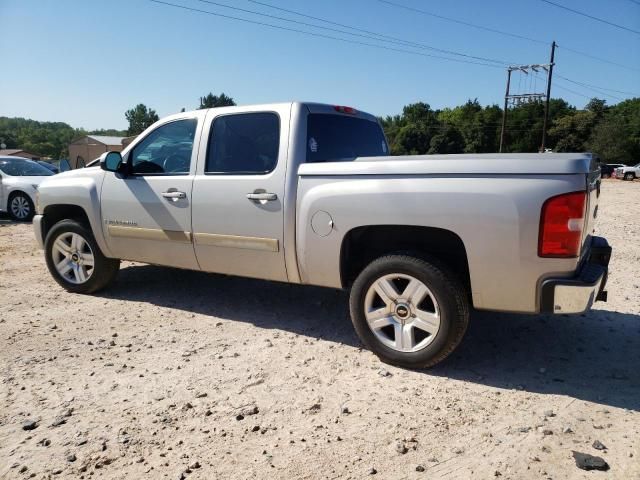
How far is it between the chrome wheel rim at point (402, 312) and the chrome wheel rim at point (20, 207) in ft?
35.6

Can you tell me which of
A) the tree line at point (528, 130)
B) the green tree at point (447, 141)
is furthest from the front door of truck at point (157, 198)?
the green tree at point (447, 141)

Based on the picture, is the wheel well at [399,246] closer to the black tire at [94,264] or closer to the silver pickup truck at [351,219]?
the silver pickup truck at [351,219]

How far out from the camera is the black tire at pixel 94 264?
4.93m

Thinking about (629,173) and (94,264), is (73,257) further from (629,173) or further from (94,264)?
(629,173)

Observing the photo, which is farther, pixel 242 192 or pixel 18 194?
pixel 18 194

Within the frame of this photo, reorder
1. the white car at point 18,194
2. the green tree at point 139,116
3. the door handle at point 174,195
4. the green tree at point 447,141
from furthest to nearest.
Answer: the green tree at point 139,116 < the green tree at point 447,141 < the white car at point 18,194 < the door handle at point 174,195

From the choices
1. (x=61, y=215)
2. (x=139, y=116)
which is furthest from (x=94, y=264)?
(x=139, y=116)

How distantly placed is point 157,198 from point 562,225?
3.35m

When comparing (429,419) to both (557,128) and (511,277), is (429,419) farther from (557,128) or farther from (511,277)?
(557,128)

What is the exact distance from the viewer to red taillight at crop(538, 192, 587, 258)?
2.74 meters

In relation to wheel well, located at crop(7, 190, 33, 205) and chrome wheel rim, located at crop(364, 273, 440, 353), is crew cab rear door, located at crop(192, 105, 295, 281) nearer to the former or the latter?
chrome wheel rim, located at crop(364, 273, 440, 353)

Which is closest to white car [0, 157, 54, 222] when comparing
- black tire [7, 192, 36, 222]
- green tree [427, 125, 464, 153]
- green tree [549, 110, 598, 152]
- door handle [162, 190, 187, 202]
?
black tire [7, 192, 36, 222]

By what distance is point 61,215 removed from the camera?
529 centimetres

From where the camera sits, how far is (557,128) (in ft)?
225
